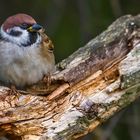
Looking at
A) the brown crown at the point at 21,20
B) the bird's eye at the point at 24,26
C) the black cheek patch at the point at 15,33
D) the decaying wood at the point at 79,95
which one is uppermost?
the brown crown at the point at 21,20

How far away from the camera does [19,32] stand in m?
4.48

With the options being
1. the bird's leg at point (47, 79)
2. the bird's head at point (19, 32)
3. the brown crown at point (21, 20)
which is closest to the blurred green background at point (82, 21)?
the bird's leg at point (47, 79)

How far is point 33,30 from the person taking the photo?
4.42 m

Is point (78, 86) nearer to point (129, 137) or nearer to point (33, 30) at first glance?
point (33, 30)

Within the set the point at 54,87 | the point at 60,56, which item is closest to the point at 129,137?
the point at 60,56

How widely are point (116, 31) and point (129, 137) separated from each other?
4.43ft

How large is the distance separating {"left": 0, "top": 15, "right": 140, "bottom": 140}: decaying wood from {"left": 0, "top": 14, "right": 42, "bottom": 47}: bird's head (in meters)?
0.30

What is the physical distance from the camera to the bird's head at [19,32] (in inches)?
173

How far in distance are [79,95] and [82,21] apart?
5.24 feet

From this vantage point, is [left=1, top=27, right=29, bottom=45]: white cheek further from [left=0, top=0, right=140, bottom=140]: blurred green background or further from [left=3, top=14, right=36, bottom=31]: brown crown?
[left=0, top=0, right=140, bottom=140]: blurred green background

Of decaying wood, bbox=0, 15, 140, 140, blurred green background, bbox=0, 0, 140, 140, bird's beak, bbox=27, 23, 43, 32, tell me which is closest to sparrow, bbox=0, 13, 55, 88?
bird's beak, bbox=27, 23, 43, 32

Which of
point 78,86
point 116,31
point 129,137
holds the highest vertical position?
point 116,31

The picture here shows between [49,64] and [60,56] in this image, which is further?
[60,56]

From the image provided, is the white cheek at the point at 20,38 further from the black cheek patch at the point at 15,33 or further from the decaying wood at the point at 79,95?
the decaying wood at the point at 79,95
